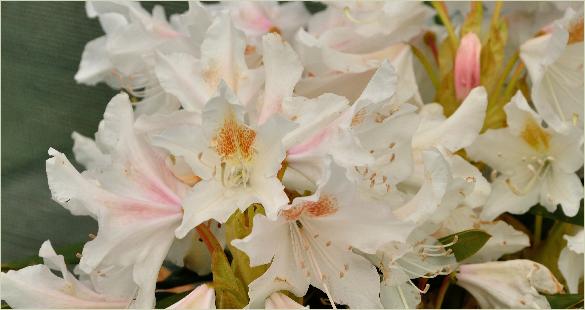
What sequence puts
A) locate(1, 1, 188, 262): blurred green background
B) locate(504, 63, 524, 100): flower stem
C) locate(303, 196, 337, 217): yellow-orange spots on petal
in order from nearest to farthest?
locate(303, 196, 337, 217): yellow-orange spots on petal → locate(504, 63, 524, 100): flower stem → locate(1, 1, 188, 262): blurred green background

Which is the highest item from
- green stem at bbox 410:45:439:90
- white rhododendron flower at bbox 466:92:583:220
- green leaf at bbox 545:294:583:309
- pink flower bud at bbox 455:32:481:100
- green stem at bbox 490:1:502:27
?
green stem at bbox 490:1:502:27

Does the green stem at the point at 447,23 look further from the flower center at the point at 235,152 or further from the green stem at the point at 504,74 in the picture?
the flower center at the point at 235,152

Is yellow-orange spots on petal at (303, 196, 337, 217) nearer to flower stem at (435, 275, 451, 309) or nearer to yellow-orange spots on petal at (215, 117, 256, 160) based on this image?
yellow-orange spots on petal at (215, 117, 256, 160)

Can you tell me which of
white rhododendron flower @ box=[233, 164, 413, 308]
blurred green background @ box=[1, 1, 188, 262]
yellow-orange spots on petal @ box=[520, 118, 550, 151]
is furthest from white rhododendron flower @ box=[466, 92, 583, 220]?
blurred green background @ box=[1, 1, 188, 262]

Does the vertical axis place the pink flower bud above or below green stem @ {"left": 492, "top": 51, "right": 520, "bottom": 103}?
above

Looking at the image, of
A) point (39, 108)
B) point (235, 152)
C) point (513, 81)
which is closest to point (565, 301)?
point (513, 81)
